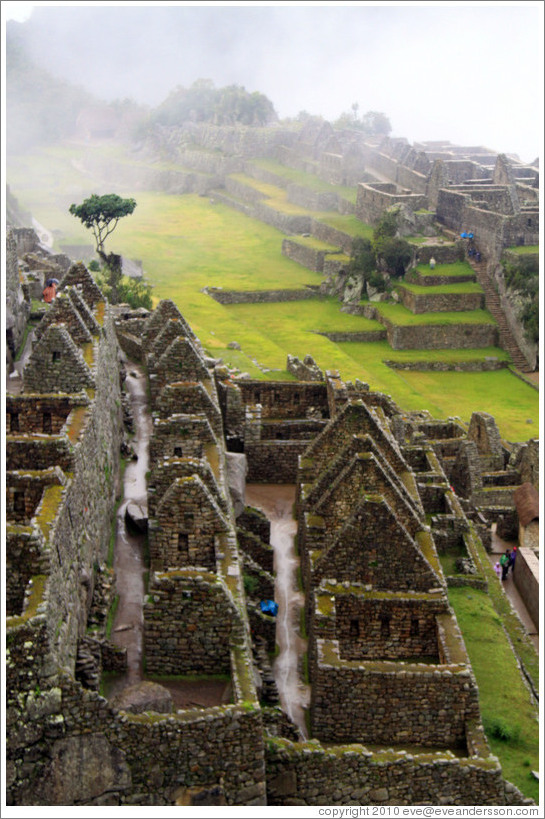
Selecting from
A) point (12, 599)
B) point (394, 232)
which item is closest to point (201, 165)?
point (394, 232)

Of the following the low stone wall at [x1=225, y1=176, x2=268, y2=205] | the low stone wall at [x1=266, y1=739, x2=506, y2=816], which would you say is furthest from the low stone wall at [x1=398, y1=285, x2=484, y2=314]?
the low stone wall at [x1=266, y1=739, x2=506, y2=816]

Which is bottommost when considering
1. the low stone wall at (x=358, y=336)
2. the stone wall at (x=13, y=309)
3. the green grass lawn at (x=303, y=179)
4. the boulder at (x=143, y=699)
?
the low stone wall at (x=358, y=336)

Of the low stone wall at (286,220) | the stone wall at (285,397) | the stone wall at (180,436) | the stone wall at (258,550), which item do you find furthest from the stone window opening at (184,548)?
the low stone wall at (286,220)

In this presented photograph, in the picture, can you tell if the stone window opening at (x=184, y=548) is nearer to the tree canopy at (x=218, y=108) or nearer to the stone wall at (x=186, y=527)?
the stone wall at (x=186, y=527)

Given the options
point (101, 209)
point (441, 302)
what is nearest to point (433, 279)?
point (441, 302)

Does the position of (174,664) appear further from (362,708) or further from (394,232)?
(394,232)
